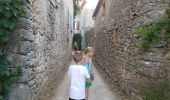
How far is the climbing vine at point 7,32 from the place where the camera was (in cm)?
390

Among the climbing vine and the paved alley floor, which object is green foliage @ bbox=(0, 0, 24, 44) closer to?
the climbing vine

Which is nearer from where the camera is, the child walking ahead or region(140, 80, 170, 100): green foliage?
the child walking ahead

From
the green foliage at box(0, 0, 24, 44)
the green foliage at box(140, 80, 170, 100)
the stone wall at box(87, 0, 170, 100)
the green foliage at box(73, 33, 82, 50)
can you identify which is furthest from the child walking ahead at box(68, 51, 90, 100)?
the green foliage at box(73, 33, 82, 50)

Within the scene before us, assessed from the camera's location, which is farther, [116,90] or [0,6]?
[116,90]

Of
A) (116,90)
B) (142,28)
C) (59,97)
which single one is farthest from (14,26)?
(116,90)

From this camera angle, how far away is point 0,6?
386 centimetres

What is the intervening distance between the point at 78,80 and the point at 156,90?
1.95m

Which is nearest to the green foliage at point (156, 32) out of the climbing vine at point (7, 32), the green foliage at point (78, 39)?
the climbing vine at point (7, 32)

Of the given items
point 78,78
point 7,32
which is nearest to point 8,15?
point 7,32

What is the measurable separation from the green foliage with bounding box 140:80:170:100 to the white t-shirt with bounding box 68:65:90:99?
1.79 m

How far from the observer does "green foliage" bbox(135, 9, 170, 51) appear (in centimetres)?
521

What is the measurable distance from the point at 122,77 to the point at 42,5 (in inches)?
128

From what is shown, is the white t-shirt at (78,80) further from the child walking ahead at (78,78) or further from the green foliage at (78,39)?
the green foliage at (78,39)

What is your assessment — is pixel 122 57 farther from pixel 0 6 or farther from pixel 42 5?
pixel 0 6
